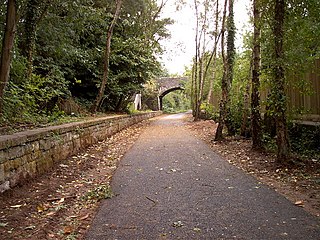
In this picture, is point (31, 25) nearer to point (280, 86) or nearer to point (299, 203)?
point (280, 86)

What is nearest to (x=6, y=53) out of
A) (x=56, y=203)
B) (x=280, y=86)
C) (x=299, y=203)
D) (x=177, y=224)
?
(x=56, y=203)

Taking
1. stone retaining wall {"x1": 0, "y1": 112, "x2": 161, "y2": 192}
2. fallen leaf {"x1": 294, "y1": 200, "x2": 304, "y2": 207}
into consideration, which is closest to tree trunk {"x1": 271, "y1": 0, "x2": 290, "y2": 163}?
fallen leaf {"x1": 294, "y1": 200, "x2": 304, "y2": 207}

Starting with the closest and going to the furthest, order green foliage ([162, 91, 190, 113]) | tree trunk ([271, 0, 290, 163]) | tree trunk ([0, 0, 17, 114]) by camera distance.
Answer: tree trunk ([271, 0, 290, 163])
tree trunk ([0, 0, 17, 114])
green foliage ([162, 91, 190, 113])

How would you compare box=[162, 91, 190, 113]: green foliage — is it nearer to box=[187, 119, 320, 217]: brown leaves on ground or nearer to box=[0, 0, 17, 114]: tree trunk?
box=[187, 119, 320, 217]: brown leaves on ground

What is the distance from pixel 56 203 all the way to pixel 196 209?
1.96 metres

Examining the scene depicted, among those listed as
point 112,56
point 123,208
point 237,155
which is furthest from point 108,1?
point 123,208

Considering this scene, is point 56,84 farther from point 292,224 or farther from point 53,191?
point 292,224

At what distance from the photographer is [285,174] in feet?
18.1

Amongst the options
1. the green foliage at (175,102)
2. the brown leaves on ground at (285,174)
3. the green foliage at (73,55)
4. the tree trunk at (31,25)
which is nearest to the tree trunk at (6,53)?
the green foliage at (73,55)

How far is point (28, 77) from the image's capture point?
31.6 feet

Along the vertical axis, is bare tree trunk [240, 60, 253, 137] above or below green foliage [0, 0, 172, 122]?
below

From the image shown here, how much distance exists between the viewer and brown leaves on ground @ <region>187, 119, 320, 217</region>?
420 cm

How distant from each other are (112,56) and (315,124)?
38.0 ft

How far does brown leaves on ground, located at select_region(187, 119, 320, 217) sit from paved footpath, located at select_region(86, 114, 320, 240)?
0.23 metres
